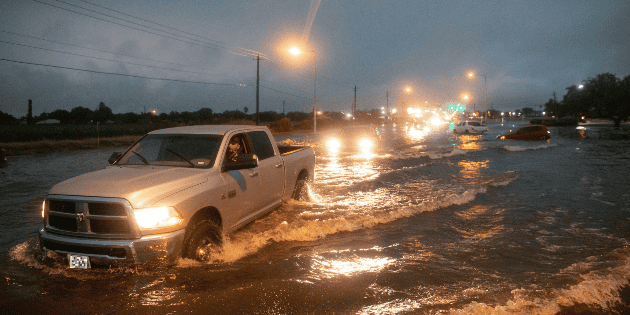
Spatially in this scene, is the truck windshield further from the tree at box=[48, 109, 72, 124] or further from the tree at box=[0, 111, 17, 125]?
the tree at box=[48, 109, 72, 124]

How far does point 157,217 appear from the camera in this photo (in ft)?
13.6

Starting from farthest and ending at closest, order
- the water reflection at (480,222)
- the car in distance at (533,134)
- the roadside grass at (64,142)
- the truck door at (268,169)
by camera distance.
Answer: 1. the car in distance at (533,134)
2. the roadside grass at (64,142)
3. the water reflection at (480,222)
4. the truck door at (268,169)

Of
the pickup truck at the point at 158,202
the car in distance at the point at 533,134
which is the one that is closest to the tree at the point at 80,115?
the car in distance at the point at 533,134

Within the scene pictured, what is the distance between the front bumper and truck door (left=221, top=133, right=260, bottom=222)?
1.12 m

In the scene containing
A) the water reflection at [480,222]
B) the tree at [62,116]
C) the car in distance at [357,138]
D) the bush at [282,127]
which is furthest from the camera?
the tree at [62,116]

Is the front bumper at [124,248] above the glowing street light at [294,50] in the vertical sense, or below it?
below

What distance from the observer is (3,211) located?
28.3 feet

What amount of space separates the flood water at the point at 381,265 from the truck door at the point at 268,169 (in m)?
0.61

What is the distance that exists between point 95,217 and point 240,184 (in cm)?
188

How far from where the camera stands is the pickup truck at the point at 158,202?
13.3 ft

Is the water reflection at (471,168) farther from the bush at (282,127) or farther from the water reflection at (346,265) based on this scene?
the bush at (282,127)

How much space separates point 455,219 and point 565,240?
6.20ft

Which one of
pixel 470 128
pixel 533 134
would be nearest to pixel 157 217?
pixel 533 134

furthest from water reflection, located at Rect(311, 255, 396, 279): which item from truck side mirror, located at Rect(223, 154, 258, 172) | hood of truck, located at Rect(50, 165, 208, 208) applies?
hood of truck, located at Rect(50, 165, 208, 208)
